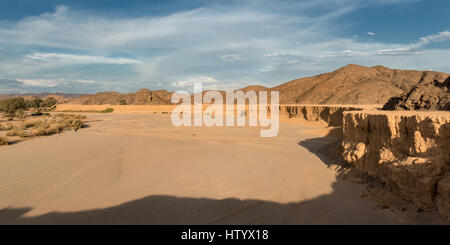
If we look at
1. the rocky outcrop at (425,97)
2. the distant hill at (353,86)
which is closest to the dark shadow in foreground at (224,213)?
the rocky outcrop at (425,97)

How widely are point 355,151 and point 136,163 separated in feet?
20.7

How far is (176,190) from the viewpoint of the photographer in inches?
209

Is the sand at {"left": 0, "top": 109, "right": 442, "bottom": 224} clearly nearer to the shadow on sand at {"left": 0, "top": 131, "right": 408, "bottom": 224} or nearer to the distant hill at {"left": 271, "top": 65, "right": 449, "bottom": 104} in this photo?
the shadow on sand at {"left": 0, "top": 131, "right": 408, "bottom": 224}

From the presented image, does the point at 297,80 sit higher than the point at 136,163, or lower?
Result: higher

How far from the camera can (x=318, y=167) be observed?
6.77 m

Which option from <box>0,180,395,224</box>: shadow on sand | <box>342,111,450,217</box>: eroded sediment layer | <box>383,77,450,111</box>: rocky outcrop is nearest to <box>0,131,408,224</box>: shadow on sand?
<box>0,180,395,224</box>: shadow on sand

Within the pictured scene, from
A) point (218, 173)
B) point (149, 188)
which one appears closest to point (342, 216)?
point (218, 173)

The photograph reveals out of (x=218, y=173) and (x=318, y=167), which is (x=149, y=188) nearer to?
(x=218, y=173)

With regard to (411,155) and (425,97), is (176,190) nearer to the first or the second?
(411,155)

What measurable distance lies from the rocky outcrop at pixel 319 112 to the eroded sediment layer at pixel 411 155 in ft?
31.3

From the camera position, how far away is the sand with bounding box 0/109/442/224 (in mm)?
4035

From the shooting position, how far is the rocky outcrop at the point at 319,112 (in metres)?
16.6

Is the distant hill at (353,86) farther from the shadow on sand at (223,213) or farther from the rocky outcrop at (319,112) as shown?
the shadow on sand at (223,213)

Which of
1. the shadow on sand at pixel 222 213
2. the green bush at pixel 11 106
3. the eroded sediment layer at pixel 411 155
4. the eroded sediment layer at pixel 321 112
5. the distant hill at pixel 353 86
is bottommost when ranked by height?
the shadow on sand at pixel 222 213
